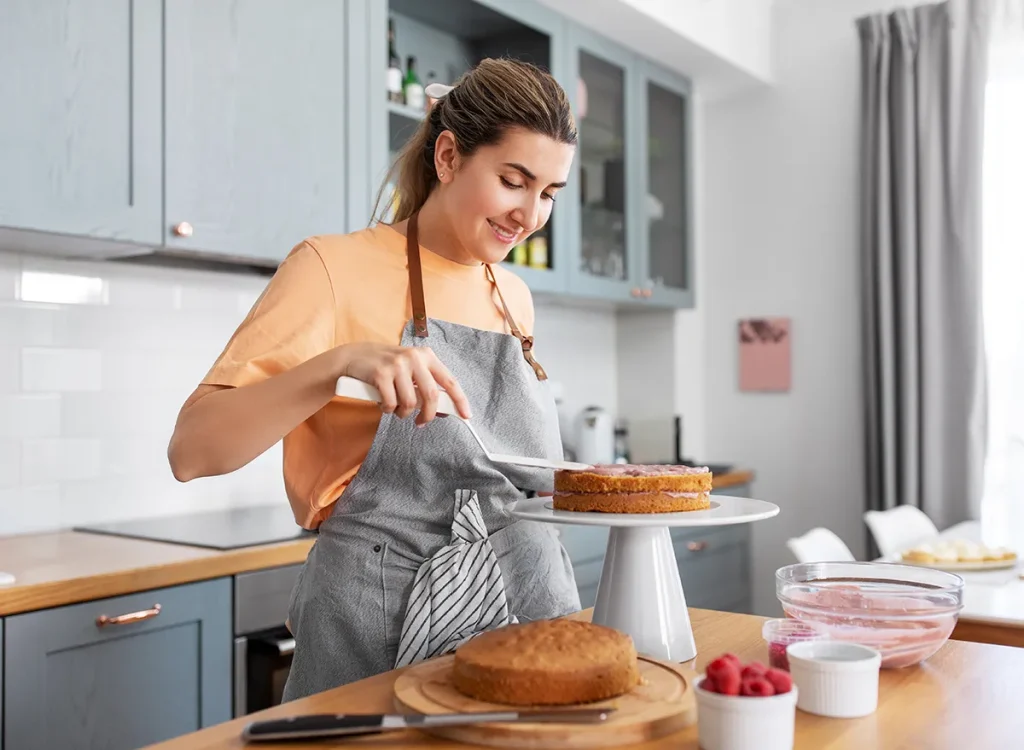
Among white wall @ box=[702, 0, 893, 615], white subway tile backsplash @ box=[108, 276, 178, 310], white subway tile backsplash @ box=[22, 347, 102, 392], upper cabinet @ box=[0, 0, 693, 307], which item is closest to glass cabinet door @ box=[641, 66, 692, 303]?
white wall @ box=[702, 0, 893, 615]

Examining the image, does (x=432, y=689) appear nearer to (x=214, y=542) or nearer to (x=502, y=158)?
(x=502, y=158)

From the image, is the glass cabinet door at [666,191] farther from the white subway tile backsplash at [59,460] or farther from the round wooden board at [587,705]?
the round wooden board at [587,705]

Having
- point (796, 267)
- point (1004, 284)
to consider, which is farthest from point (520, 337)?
point (796, 267)

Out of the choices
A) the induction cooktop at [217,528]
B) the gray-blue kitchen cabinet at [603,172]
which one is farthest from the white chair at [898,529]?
the induction cooktop at [217,528]

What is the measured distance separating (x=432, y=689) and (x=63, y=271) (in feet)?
5.65

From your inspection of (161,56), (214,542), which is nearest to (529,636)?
(214,542)

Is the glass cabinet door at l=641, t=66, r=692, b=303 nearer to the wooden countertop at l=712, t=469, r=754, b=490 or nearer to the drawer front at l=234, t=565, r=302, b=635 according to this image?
the wooden countertop at l=712, t=469, r=754, b=490

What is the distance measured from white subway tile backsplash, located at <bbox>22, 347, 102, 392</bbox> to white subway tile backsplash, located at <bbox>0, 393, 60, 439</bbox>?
0.9 inches

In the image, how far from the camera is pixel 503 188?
4.49 feet

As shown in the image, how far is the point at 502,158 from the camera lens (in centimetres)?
136

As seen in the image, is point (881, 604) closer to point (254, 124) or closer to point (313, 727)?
point (313, 727)

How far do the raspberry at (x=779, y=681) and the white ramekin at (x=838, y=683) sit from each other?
103 millimetres

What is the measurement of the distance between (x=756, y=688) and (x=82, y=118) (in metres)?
1.71

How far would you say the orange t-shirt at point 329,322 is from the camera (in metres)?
1.20
